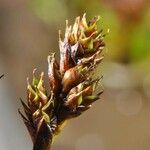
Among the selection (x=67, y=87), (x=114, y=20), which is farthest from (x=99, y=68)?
(x=67, y=87)

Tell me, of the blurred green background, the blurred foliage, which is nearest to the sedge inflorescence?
→ the blurred green background

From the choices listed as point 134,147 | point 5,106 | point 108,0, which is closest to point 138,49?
point 108,0

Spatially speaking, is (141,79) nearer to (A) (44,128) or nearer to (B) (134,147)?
(B) (134,147)

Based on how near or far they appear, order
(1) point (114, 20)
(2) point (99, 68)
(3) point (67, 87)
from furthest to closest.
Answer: (1) point (114, 20) → (2) point (99, 68) → (3) point (67, 87)

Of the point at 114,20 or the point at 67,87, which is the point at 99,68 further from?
the point at 67,87

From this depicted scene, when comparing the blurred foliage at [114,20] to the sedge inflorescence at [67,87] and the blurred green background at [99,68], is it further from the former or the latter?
the sedge inflorescence at [67,87]

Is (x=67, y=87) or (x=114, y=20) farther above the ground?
(x=67, y=87)

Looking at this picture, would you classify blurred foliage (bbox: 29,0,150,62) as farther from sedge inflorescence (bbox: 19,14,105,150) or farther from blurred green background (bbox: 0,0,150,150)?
sedge inflorescence (bbox: 19,14,105,150)

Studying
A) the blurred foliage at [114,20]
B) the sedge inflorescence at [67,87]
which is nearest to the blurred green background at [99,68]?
the blurred foliage at [114,20]
